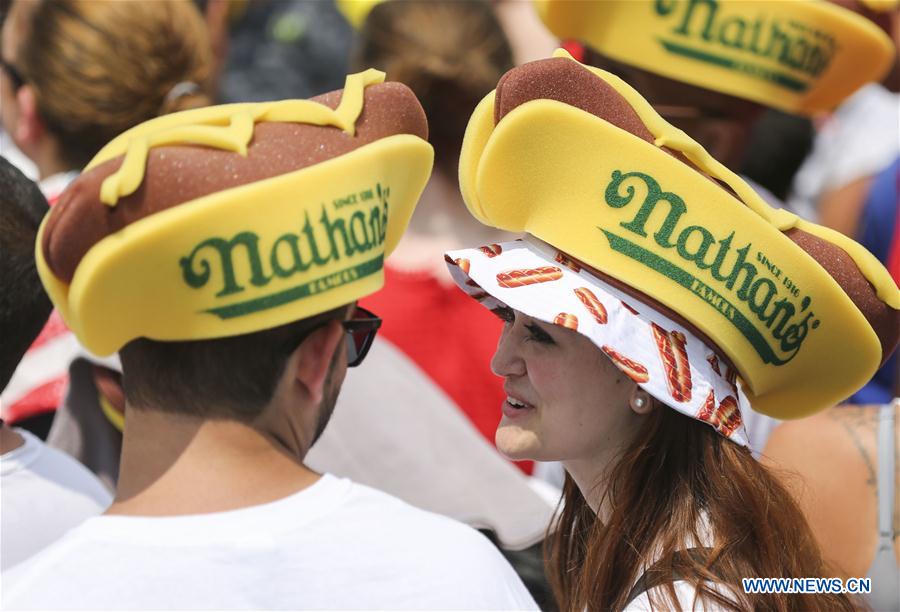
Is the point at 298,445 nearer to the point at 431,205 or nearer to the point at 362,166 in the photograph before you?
the point at 362,166

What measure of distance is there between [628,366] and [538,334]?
264 mm

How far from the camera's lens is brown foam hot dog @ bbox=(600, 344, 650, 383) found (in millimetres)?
2262

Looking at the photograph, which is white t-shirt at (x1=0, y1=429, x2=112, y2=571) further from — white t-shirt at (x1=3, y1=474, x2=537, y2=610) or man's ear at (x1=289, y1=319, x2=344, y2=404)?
man's ear at (x1=289, y1=319, x2=344, y2=404)

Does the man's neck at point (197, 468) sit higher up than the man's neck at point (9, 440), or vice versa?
the man's neck at point (197, 468)

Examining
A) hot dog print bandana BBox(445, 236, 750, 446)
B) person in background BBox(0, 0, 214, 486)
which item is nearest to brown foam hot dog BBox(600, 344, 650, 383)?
hot dog print bandana BBox(445, 236, 750, 446)

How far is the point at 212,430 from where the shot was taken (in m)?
2.03

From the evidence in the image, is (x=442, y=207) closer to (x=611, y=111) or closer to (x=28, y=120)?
(x=28, y=120)

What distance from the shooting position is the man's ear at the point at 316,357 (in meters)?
2.11

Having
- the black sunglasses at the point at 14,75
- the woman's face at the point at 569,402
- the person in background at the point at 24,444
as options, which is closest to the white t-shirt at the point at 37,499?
the person in background at the point at 24,444

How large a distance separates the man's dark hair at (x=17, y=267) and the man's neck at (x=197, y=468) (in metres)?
0.68

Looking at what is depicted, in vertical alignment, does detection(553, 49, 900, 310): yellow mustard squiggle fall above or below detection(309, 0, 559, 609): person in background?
above

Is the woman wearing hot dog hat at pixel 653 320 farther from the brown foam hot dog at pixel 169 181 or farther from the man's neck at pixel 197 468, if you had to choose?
the man's neck at pixel 197 468

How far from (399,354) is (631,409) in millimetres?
1057

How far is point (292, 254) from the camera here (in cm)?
201
